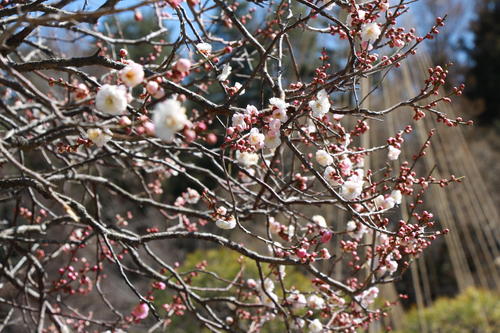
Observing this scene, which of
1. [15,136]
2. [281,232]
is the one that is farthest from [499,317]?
[15,136]

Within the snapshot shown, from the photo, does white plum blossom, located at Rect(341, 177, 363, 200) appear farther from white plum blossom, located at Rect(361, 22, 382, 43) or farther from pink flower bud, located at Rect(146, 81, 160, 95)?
pink flower bud, located at Rect(146, 81, 160, 95)

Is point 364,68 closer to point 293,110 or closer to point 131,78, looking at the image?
point 293,110

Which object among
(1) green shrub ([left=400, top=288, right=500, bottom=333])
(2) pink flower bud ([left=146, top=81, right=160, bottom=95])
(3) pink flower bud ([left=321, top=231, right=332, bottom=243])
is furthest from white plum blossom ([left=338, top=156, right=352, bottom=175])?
(1) green shrub ([left=400, top=288, right=500, bottom=333])

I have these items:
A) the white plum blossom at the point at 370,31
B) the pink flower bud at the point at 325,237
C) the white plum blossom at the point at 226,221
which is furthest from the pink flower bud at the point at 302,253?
the white plum blossom at the point at 370,31

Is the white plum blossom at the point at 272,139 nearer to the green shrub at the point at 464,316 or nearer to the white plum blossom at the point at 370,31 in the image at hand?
the white plum blossom at the point at 370,31

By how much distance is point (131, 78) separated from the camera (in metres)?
0.94

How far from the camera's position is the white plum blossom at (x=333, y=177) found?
1306 millimetres

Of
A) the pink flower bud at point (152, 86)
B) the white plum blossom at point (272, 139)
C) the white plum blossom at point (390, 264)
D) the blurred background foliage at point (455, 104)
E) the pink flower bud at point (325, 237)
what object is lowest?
the white plum blossom at point (390, 264)

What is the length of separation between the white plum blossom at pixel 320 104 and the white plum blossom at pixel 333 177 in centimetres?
18

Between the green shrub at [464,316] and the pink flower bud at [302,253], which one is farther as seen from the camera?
the green shrub at [464,316]

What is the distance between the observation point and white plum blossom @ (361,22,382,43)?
4.18 ft

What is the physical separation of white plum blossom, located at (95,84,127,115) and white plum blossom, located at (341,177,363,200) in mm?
613

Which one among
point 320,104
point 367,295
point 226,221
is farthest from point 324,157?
point 367,295

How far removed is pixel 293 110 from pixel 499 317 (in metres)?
3.45
